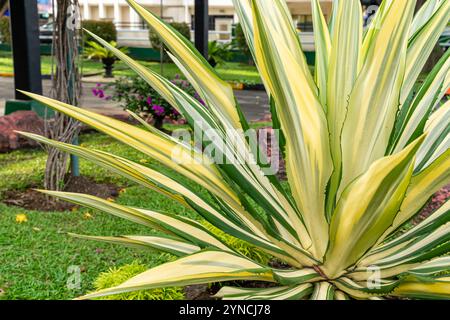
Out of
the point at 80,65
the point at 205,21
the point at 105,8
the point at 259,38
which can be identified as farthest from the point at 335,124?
the point at 105,8

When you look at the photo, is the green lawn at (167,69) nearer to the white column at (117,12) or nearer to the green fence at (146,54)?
the green fence at (146,54)

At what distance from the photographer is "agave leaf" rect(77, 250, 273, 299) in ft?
4.11

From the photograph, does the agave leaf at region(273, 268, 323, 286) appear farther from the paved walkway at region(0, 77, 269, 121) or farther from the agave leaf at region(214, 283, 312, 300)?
the paved walkway at region(0, 77, 269, 121)

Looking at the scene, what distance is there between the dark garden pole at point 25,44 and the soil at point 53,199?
8.42ft

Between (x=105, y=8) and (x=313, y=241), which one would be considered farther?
(x=105, y=8)

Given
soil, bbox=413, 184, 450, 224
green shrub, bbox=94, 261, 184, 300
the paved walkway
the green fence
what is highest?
green shrub, bbox=94, 261, 184, 300

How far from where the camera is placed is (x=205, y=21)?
9.09 m

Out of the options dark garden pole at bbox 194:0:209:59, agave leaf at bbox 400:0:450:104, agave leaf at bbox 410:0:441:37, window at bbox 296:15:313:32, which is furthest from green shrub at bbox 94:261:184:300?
window at bbox 296:15:313:32

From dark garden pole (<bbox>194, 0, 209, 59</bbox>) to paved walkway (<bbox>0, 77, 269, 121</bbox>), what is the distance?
4.77 feet

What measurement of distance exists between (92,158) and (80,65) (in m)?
2.65

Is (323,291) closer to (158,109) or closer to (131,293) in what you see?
(131,293)

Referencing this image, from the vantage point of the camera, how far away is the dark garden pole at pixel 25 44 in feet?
21.5

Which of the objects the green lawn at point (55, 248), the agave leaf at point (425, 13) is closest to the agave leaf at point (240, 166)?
the agave leaf at point (425, 13)
